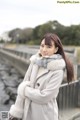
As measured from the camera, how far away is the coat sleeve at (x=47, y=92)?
342 centimetres

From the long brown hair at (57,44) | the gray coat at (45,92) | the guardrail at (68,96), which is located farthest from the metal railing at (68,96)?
the gray coat at (45,92)

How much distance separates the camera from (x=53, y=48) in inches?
141

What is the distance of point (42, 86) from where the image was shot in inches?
136

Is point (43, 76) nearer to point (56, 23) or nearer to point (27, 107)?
point (27, 107)

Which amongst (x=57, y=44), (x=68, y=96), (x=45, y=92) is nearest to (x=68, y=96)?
(x=68, y=96)

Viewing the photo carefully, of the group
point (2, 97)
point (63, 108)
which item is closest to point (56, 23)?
point (2, 97)

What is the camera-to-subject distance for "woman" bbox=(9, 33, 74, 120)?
3.44 meters

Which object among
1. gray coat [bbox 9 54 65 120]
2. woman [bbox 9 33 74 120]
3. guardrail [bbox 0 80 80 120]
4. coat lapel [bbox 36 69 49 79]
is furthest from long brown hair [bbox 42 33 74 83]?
guardrail [bbox 0 80 80 120]

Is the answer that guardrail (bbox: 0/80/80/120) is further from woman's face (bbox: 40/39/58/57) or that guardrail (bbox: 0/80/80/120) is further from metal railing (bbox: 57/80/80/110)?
woman's face (bbox: 40/39/58/57)

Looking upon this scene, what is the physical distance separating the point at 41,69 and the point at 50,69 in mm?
94

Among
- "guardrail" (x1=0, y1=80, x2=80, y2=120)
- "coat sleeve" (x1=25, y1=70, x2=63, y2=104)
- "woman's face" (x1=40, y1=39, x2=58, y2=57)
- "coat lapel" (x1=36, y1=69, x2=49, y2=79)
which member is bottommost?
"guardrail" (x1=0, y1=80, x2=80, y2=120)

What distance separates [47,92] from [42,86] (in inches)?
3.3

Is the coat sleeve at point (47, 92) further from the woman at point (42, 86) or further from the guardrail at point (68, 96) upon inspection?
the guardrail at point (68, 96)

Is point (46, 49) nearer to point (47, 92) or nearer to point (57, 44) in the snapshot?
point (57, 44)
